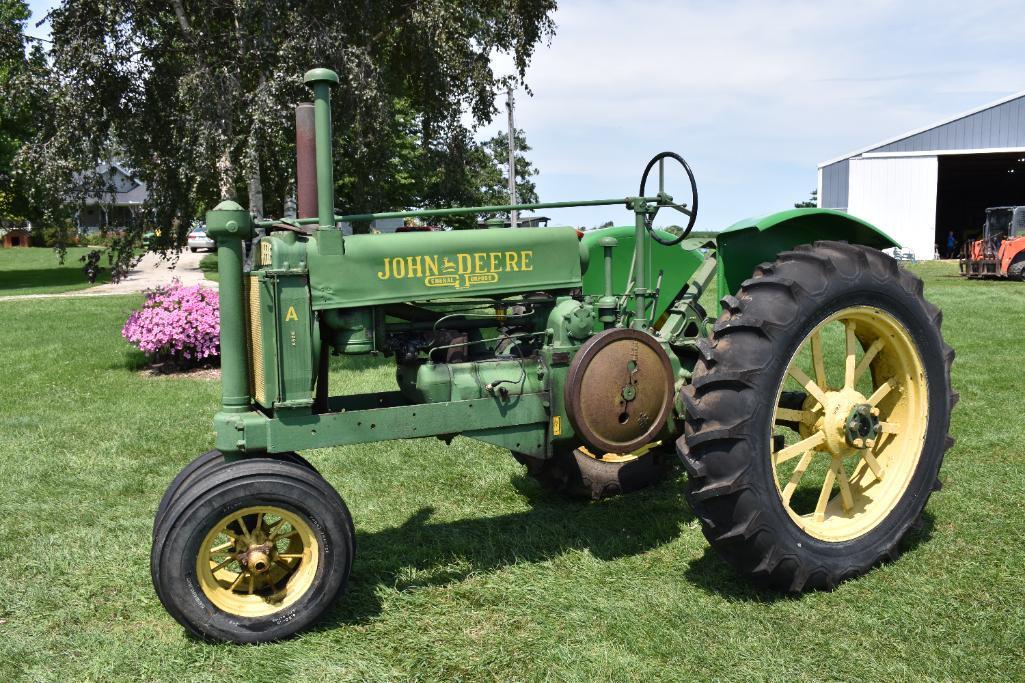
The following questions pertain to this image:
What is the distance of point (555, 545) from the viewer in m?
4.12

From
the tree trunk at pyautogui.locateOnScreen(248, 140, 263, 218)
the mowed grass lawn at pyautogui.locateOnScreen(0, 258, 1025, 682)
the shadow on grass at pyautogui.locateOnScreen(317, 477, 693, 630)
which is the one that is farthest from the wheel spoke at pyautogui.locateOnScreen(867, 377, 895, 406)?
the tree trunk at pyautogui.locateOnScreen(248, 140, 263, 218)

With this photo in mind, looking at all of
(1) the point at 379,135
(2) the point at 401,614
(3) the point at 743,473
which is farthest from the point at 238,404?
(1) the point at 379,135

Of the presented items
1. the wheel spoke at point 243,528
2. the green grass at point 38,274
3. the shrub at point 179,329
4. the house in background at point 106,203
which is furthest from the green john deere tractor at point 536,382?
the green grass at point 38,274

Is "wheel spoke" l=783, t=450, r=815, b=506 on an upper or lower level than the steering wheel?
lower

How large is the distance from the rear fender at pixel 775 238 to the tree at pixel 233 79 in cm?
604

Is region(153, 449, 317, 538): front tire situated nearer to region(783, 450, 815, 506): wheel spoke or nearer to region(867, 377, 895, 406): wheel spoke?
region(783, 450, 815, 506): wheel spoke

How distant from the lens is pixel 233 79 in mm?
8773

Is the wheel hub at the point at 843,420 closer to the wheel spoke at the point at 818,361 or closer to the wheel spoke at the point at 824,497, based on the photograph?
A: the wheel spoke at the point at 824,497

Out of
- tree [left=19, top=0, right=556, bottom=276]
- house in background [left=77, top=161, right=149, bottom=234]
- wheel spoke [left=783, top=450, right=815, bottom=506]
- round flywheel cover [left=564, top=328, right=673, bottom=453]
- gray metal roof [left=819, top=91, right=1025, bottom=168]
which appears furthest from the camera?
gray metal roof [left=819, top=91, right=1025, bottom=168]

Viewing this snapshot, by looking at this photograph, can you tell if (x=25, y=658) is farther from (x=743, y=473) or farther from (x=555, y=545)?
(x=743, y=473)

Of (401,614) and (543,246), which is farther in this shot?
(543,246)

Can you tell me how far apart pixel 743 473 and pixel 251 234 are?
218cm

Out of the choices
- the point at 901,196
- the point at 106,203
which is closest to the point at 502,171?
the point at 901,196

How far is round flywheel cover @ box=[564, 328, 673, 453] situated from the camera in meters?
3.62
